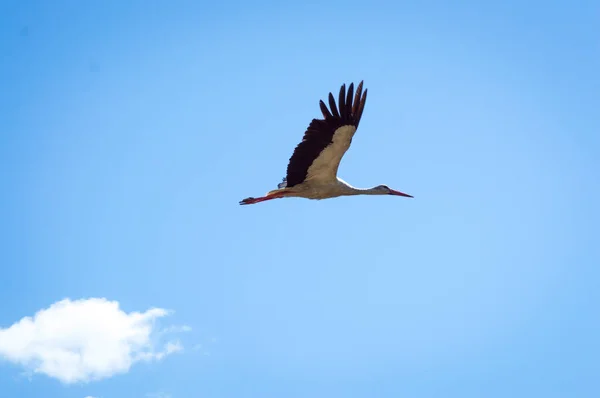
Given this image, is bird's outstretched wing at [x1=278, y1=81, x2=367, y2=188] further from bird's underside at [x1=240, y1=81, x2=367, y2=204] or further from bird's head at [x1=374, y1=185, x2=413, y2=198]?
bird's head at [x1=374, y1=185, x2=413, y2=198]

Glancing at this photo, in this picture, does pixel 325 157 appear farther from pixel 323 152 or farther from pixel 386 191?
pixel 386 191

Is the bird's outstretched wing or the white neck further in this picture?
the white neck

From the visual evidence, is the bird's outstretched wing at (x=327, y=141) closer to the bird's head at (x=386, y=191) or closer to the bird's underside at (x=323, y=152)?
the bird's underside at (x=323, y=152)

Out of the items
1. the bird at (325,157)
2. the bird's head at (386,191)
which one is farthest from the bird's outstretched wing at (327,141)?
the bird's head at (386,191)

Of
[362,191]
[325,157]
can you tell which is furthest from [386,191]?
[325,157]

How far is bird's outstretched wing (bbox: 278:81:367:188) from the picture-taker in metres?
15.3

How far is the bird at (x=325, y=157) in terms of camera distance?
15375 mm

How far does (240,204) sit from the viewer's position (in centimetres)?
1728

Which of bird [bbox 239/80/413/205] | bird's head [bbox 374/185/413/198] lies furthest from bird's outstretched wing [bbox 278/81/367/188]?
bird's head [bbox 374/185/413/198]

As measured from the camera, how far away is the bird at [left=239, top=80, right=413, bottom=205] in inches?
605

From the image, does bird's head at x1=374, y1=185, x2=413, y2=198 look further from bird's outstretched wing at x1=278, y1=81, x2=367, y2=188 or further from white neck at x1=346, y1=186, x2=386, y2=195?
bird's outstretched wing at x1=278, y1=81, x2=367, y2=188

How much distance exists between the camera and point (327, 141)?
15906mm

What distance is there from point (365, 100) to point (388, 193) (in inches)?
135

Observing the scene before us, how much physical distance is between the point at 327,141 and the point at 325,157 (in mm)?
520
